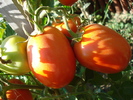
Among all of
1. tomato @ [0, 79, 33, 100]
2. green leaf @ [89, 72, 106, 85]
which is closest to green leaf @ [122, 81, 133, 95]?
green leaf @ [89, 72, 106, 85]

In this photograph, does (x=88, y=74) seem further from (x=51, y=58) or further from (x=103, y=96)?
(x=51, y=58)

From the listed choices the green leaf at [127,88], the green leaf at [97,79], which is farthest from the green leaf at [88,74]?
the green leaf at [127,88]

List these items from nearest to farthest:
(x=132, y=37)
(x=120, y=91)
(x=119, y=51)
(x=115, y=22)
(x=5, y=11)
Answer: (x=119, y=51)
(x=5, y=11)
(x=120, y=91)
(x=132, y=37)
(x=115, y=22)

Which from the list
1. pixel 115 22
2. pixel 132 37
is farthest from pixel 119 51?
pixel 115 22

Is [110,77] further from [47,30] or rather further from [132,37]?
[132,37]

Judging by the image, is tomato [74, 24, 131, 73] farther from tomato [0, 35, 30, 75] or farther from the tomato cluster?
tomato [0, 35, 30, 75]

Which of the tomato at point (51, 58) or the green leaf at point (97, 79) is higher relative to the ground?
the tomato at point (51, 58)

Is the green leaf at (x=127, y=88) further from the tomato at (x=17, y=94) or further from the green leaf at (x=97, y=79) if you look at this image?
the tomato at (x=17, y=94)
